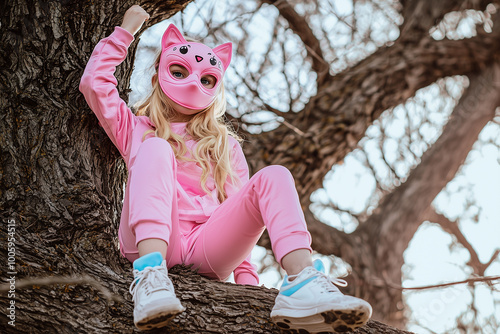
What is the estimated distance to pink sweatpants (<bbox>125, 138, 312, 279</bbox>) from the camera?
1896 millimetres

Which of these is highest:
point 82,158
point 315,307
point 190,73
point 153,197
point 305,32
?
point 305,32

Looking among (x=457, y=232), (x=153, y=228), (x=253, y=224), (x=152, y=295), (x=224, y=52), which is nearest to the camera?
(x=152, y=295)

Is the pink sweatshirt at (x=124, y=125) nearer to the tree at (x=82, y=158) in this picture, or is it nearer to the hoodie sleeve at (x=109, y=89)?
the hoodie sleeve at (x=109, y=89)

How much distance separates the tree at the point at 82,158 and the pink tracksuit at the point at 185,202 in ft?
0.44

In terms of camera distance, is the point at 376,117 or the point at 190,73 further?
the point at 376,117

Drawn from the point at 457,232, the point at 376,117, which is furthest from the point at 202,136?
the point at 457,232

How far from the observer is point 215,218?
7.25 feet

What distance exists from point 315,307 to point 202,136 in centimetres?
110

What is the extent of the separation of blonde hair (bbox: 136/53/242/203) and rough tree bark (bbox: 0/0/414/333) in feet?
0.71

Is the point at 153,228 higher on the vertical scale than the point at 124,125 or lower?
lower

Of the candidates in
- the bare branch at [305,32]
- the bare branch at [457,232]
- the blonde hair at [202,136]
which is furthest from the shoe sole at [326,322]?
the bare branch at [457,232]

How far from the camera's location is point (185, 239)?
2.26 meters

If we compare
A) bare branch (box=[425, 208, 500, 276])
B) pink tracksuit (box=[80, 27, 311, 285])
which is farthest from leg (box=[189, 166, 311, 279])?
bare branch (box=[425, 208, 500, 276])

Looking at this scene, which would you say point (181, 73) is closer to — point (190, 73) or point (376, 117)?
point (190, 73)
